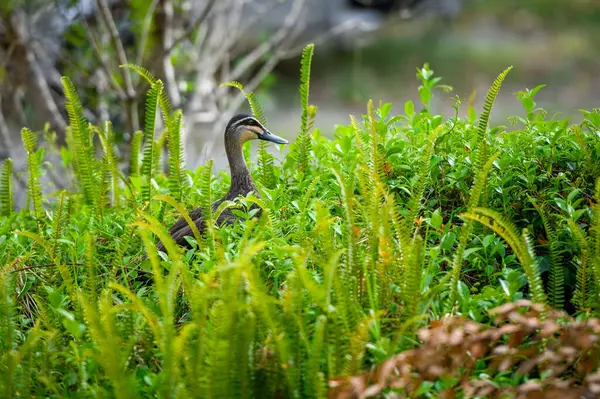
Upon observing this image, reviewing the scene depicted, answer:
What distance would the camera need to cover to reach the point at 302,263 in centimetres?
256

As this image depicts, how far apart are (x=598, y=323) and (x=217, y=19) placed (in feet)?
18.1

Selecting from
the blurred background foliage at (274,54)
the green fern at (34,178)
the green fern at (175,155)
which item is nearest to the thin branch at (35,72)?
the blurred background foliage at (274,54)

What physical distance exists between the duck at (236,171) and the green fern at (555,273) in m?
1.34

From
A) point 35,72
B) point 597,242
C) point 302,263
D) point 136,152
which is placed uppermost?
point 35,72

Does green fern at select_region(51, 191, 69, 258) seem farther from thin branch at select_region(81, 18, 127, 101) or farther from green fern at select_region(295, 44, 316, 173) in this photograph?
thin branch at select_region(81, 18, 127, 101)

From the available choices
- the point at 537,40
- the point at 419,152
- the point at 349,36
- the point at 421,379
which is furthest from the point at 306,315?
the point at 537,40

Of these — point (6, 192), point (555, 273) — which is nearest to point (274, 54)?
point (6, 192)

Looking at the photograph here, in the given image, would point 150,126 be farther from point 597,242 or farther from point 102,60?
point 597,242

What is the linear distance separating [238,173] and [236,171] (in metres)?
0.03

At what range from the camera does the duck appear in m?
3.61

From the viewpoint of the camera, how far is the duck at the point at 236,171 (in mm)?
3609

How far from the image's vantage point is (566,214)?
3.09 meters

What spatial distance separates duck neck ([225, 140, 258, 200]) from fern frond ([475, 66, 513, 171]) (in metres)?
1.13

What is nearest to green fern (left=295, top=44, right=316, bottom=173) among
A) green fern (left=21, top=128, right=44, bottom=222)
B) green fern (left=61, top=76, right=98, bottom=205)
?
green fern (left=61, top=76, right=98, bottom=205)
